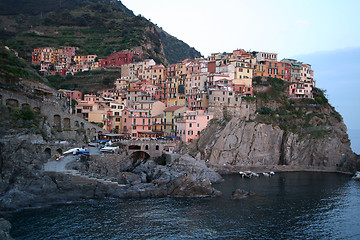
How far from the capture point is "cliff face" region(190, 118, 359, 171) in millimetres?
68938

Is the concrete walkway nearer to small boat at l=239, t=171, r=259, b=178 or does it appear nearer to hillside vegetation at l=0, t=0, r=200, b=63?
small boat at l=239, t=171, r=259, b=178

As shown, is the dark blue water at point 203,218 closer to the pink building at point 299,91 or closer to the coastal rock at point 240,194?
the coastal rock at point 240,194

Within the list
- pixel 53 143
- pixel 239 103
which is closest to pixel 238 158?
pixel 239 103

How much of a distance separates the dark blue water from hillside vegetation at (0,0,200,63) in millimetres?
78840

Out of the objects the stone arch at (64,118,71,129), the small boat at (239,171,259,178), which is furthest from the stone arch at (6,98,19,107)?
the small boat at (239,171,259,178)

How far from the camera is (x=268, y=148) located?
72938 mm

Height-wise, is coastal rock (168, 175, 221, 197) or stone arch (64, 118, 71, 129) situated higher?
stone arch (64, 118, 71, 129)

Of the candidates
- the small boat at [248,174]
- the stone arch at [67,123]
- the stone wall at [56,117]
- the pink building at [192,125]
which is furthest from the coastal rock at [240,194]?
the stone arch at [67,123]

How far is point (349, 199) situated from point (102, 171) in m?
35.0

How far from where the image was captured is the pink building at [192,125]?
7044 cm

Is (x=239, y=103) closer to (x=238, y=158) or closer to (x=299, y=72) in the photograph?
(x=238, y=158)

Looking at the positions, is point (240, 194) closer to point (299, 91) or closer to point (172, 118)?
point (172, 118)

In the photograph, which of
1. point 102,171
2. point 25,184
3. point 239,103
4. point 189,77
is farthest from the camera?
point 189,77

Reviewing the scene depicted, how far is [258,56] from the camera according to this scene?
92312mm
